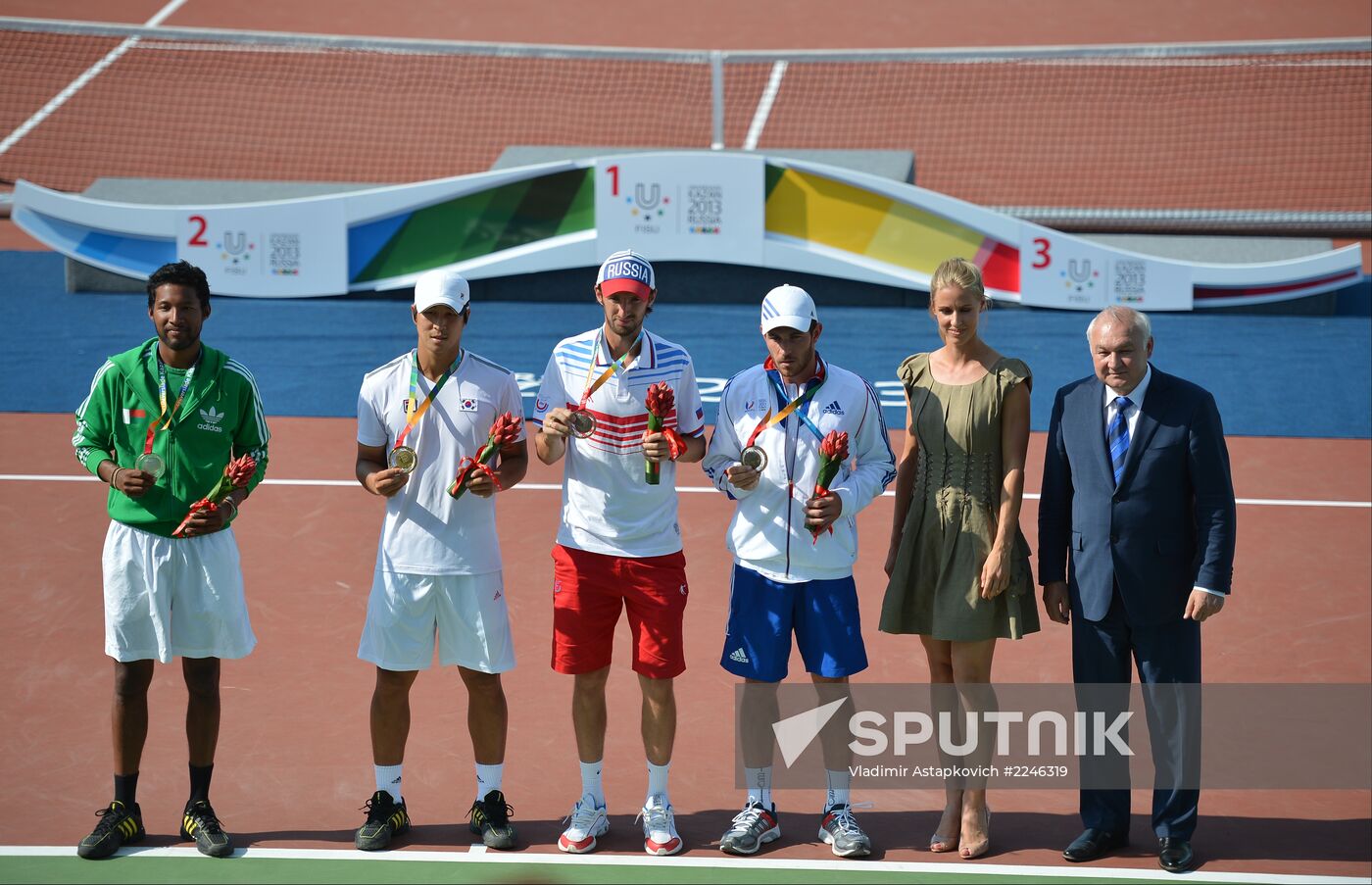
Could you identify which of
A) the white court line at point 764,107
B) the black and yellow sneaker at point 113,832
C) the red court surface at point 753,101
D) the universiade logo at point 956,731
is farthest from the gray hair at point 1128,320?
the white court line at point 764,107

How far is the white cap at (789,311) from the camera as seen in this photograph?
6.21 metres

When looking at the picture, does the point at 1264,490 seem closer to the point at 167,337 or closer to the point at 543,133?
the point at 167,337

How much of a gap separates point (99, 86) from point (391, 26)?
16.4 feet

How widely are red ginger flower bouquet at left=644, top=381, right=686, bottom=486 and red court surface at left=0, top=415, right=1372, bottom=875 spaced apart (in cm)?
162

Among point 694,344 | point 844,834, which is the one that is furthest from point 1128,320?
point 694,344

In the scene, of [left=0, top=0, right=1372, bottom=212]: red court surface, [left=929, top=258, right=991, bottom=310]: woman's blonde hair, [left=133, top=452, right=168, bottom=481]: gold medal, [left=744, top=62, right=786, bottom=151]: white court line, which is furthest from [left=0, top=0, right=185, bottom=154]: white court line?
[left=929, top=258, right=991, bottom=310]: woman's blonde hair

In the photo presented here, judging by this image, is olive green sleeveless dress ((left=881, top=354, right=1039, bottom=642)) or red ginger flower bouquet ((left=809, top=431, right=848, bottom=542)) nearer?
red ginger flower bouquet ((left=809, top=431, right=848, bottom=542))

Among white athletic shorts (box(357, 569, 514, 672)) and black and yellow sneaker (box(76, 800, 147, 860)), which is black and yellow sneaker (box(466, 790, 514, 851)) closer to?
white athletic shorts (box(357, 569, 514, 672))

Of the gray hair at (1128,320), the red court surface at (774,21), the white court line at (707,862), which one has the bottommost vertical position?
the white court line at (707,862)

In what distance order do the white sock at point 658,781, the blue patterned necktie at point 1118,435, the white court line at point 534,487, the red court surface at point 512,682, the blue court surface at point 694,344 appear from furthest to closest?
the blue court surface at point 694,344 < the white court line at point 534,487 < the red court surface at point 512,682 < the white sock at point 658,781 < the blue patterned necktie at point 1118,435

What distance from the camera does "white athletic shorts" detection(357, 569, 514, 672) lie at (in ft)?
20.6

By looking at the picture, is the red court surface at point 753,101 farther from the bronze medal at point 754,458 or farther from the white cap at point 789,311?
the bronze medal at point 754,458

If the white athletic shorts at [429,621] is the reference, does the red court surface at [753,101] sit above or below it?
above

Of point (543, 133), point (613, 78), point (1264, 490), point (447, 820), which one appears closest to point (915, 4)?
point (613, 78)
